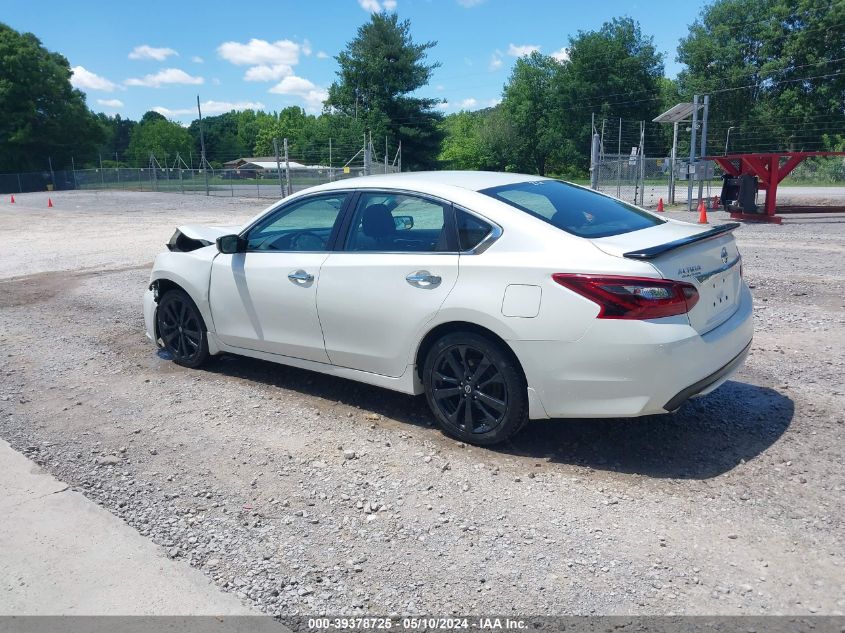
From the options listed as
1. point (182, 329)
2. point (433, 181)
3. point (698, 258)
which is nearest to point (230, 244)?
point (182, 329)

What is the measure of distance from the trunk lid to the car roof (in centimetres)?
100

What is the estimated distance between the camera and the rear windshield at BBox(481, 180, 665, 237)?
4.32 m

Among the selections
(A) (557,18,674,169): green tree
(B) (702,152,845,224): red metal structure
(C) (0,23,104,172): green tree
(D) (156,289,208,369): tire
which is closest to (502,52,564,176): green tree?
(A) (557,18,674,169): green tree

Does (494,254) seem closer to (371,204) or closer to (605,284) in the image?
(605,284)

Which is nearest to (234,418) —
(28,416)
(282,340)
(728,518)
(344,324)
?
(282,340)

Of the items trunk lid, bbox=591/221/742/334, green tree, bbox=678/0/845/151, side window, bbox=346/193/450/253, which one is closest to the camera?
trunk lid, bbox=591/221/742/334

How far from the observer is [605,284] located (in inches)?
148

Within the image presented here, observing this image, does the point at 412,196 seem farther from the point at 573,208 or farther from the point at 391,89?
the point at 391,89

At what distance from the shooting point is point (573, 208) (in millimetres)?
4613

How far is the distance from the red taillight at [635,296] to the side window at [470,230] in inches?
30.2

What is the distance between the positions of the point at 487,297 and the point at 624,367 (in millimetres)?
855

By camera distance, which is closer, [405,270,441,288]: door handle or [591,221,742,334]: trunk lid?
[591,221,742,334]: trunk lid

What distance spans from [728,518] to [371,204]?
293cm

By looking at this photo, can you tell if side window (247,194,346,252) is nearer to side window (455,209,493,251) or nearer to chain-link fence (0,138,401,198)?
side window (455,209,493,251)
